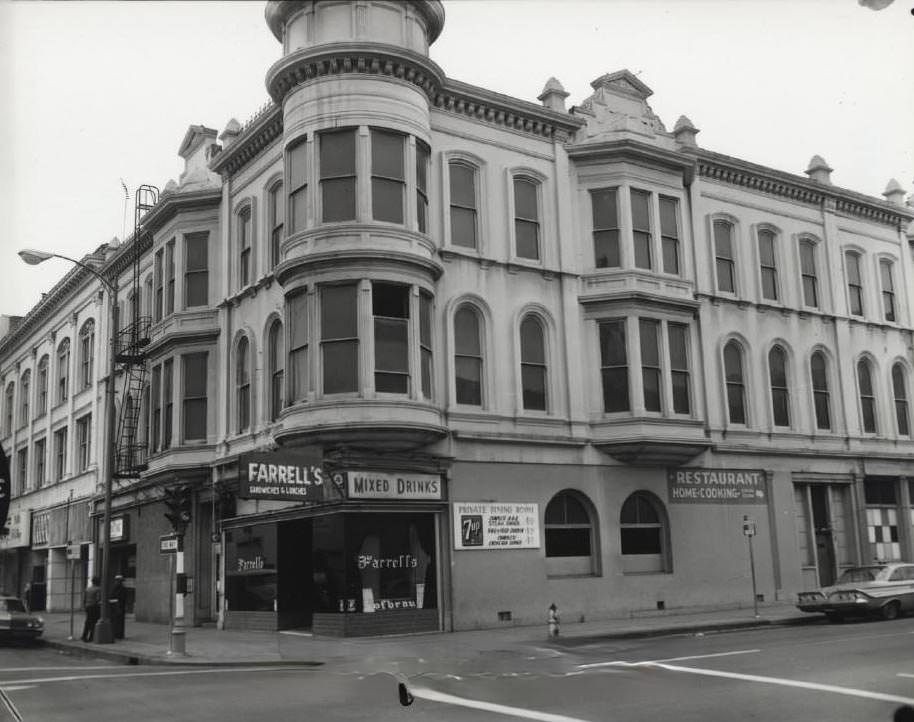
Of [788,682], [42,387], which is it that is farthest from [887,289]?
[42,387]

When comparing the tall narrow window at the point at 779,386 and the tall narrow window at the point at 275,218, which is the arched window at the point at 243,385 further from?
the tall narrow window at the point at 779,386

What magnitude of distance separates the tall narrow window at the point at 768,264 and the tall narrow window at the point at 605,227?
637 cm

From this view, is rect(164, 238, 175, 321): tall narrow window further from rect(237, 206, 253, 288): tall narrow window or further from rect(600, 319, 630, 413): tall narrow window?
rect(600, 319, 630, 413): tall narrow window

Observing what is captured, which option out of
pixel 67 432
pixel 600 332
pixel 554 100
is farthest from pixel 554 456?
pixel 67 432

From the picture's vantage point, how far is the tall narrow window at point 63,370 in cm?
4212

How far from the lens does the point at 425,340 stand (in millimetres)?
23312

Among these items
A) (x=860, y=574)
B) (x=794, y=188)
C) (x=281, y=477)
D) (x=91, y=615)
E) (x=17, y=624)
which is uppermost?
(x=794, y=188)

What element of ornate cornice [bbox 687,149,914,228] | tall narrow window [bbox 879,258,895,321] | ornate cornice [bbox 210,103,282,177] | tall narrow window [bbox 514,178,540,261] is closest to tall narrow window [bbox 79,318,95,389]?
ornate cornice [bbox 210,103,282,177]

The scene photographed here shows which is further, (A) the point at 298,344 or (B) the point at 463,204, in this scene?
(B) the point at 463,204

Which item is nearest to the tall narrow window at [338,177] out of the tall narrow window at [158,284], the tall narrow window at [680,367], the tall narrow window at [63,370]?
the tall narrow window at [680,367]

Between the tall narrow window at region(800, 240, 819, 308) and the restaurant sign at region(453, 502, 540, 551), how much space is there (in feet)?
43.7

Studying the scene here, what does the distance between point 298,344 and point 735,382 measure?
1346cm

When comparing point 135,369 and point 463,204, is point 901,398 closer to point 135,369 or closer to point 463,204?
point 463,204

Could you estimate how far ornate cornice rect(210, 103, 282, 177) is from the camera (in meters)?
25.9
